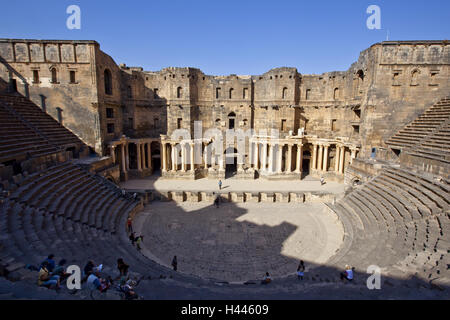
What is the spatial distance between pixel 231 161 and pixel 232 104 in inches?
273

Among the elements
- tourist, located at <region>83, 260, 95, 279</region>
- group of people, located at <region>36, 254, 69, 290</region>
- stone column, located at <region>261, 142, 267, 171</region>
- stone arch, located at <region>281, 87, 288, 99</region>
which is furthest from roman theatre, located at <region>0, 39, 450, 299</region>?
tourist, located at <region>83, 260, 95, 279</region>

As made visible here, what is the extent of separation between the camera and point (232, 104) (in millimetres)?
29281

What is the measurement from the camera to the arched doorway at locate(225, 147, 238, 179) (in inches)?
1139

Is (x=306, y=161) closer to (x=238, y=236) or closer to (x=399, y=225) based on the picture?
(x=399, y=225)

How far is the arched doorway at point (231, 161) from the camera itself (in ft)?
94.9

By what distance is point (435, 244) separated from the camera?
9.61 metres

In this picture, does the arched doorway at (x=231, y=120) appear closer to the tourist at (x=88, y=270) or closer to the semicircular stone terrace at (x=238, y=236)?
the semicircular stone terrace at (x=238, y=236)

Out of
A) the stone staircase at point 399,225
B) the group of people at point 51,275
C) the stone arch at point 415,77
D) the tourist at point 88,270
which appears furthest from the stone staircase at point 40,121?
the stone arch at point 415,77

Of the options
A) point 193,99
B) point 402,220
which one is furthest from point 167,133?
point 402,220

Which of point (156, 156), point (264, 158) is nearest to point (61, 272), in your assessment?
point (264, 158)
